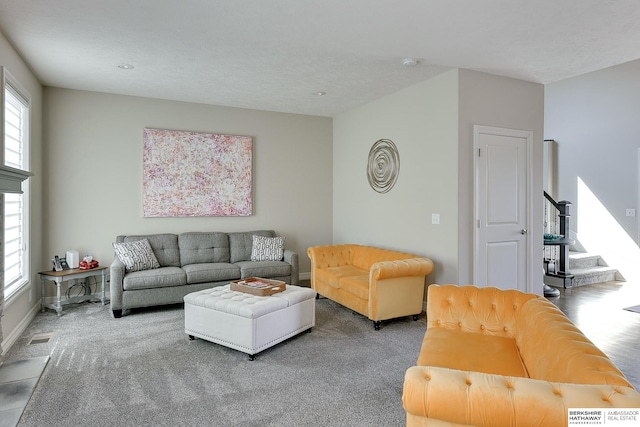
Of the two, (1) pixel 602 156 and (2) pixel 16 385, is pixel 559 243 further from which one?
(2) pixel 16 385

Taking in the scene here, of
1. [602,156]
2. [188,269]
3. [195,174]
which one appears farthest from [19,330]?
[602,156]

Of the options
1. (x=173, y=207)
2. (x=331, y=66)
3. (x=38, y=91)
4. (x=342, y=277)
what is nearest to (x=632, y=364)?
(x=342, y=277)

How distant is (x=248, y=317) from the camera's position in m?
3.23

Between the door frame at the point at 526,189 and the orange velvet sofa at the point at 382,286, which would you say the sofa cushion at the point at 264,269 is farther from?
the door frame at the point at 526,189

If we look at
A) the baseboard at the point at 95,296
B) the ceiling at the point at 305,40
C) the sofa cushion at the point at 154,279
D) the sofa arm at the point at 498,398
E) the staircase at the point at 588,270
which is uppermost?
the ceiling at the point at 305,40

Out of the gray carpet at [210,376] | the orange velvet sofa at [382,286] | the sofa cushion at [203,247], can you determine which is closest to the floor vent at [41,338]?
the gray carpet at [210,376]

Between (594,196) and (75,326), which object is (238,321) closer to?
(75,326)

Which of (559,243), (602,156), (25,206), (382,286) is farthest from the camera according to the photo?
(602,156)

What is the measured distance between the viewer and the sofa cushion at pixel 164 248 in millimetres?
5113

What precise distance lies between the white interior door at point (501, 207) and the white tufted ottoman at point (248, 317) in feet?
6.81

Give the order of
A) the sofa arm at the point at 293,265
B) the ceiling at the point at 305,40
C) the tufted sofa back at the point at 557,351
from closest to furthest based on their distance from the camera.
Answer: the tufted sofa back at the point at 557,351 < the ceiling at the point at 305,40 < the sofa arm at the point at 293,265

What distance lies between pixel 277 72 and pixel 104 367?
328 cm

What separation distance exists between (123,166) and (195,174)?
0.93 meters

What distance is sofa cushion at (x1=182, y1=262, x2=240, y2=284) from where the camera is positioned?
4785 millimetres
